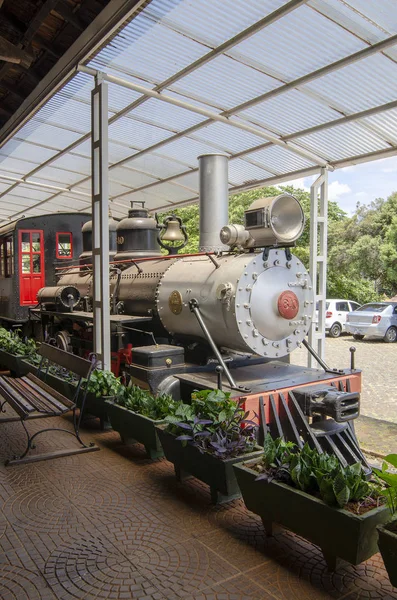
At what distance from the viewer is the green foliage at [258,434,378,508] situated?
2.58 meters

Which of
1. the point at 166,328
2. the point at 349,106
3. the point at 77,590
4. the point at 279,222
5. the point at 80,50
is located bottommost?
the point at 77,590

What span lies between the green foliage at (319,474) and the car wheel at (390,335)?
48.9ft

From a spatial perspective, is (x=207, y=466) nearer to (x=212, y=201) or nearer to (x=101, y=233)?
(x=101, y=233)

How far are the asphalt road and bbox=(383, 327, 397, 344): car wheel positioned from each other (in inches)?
8.5

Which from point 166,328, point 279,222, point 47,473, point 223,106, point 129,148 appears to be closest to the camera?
point 47,473

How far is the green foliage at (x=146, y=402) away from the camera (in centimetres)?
421

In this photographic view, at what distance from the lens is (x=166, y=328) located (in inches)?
226

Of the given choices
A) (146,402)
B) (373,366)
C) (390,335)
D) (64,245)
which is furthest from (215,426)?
(390,335)

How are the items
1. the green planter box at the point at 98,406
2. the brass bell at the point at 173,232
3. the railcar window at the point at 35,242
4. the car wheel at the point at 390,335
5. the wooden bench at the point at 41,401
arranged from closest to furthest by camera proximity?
the wooden bench at the point at 41,401
the green planter box at the point at 98,406
the brass bell at the point at 173,232
the railcar window at the point at 35,242
the car wheel at the point at 390,335

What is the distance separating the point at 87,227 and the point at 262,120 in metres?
4.07

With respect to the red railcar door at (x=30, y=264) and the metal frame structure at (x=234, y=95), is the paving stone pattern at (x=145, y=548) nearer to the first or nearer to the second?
the metal frame structure at (x=234, y=95)

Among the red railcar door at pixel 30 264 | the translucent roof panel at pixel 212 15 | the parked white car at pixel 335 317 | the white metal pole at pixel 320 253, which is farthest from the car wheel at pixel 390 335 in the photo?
the translucent roof panel at pixel 212 15

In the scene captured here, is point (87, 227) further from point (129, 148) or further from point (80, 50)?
point (80, 50)

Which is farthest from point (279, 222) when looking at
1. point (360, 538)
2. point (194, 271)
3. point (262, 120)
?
point (360, 538)
